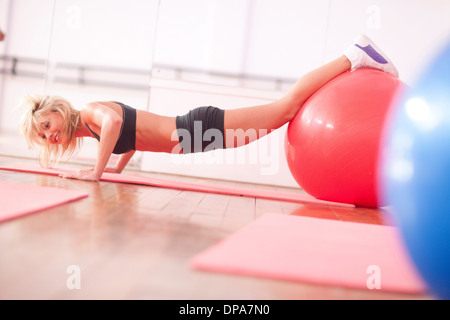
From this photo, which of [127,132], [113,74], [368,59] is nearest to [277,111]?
[368,59]

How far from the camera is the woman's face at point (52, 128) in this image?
2129 mm

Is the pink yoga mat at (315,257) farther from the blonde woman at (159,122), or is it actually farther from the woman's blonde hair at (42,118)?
the woman's blonde hair at (42,118)

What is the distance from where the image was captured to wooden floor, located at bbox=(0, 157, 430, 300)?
0.74m

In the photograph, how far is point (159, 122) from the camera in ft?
7.44

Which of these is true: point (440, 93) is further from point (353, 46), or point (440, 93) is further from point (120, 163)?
point (120, 163)

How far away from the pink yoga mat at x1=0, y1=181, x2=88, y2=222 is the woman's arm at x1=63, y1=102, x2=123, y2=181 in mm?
484

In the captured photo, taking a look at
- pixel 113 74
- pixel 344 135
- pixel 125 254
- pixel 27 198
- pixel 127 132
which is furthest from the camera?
pixel 113 74

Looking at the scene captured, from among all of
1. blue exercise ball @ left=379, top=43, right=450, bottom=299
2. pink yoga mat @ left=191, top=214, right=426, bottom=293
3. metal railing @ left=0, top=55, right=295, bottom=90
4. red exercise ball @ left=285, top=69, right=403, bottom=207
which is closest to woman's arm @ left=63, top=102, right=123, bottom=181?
red exercise ball @ left=285, top=69, right=403, bottom=207

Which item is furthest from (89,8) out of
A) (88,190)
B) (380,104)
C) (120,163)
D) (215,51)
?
(380,104)

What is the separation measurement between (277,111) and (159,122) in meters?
0.66

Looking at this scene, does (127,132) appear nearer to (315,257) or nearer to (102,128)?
(102,128)

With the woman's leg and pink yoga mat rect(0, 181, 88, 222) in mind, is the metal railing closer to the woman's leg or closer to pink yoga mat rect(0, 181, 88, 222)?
the woman's leg

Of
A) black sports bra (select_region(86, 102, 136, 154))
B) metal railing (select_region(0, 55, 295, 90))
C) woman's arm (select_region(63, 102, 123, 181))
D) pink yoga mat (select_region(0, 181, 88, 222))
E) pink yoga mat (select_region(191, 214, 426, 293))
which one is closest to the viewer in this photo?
pink yoga mat (select_region(191, 214, 426, 293))

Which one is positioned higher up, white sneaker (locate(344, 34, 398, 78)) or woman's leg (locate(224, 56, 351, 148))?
white sneaker (locate(344, 34, 398, 78))
